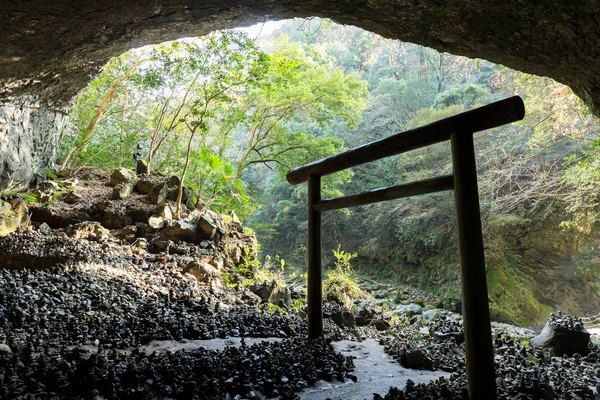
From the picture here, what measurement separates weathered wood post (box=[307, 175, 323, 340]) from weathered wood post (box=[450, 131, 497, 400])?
1879mm

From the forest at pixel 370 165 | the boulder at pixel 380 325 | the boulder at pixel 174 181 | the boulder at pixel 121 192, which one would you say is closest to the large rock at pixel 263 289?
the forest at pixel 370 165

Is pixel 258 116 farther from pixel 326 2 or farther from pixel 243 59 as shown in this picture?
pixel 326 2

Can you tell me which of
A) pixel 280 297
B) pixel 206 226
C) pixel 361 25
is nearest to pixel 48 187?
pixel 206 226

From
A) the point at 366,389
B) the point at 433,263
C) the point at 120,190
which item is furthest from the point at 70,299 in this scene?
the point at 433,263

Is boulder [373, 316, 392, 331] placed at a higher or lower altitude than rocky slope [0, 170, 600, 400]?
lower

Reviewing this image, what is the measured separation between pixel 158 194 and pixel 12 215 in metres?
2.76

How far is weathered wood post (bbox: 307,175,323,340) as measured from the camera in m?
3.80

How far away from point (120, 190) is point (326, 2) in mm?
6710

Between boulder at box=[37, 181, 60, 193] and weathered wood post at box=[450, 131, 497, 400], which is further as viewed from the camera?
boulder at box=[37, 181, 60, 193]

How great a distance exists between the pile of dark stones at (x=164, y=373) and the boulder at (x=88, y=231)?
4289 millimetres

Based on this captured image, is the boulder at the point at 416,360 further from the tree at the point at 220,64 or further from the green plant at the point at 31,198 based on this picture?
the green plant at the point at 31,198

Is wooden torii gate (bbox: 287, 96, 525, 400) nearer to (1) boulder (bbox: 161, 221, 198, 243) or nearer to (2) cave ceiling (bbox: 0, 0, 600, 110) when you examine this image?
(2) cave ceiling (bbox: 0, 0, 600, 110)

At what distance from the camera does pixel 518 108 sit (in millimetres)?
2061

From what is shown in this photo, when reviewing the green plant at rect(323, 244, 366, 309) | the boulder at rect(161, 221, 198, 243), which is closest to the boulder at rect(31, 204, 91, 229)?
the boulder at rect(161, 221, 198, 243)
